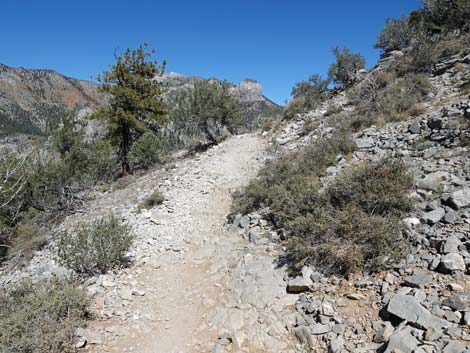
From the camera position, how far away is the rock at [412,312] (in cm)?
352

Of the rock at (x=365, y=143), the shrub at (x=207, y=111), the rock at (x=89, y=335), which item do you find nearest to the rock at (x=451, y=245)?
the rock at (x=365, y=143)

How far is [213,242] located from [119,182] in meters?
9.46

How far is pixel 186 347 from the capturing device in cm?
476

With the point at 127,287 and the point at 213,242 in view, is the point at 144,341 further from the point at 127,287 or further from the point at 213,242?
the point at 213,242

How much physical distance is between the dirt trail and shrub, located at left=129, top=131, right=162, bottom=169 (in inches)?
178

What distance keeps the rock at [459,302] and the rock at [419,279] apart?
1.43 feet

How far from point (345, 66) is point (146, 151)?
53.6 ft

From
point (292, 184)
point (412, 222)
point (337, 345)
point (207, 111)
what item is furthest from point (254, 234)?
point (207, 111)

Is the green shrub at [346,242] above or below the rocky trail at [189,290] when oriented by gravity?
above

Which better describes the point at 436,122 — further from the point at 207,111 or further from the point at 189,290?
the point at 207,111

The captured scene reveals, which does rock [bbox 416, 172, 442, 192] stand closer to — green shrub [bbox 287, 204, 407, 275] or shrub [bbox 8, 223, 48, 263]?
green shrub [bbox 287, 204, 407, 275]

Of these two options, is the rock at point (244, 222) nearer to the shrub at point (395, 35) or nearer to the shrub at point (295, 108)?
the shrub at point (295, 108)

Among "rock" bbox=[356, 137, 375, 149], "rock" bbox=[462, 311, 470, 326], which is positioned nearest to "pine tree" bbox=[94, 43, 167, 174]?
"rock" bbox=[356, 137, 375, 149]

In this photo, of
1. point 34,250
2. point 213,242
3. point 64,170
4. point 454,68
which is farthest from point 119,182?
point 454,68
